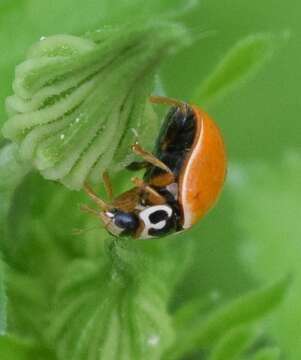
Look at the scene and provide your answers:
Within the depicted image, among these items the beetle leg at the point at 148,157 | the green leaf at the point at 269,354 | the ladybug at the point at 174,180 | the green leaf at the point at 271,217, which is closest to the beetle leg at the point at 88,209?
the ladybug at the point at 174,180

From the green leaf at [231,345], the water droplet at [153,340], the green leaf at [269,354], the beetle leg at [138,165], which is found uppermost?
the beetle leg at [138,165]

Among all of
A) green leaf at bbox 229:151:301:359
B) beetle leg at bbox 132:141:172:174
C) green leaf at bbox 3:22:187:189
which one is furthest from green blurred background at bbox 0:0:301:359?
beetle leg at bbox 132:141:172:174

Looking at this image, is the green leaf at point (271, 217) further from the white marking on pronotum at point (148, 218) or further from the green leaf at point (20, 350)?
the green leaf at point (20, 350)

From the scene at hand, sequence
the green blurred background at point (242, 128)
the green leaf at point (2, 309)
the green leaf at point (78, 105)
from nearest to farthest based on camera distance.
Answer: the green leaf at point (78, 105) → the green leaf at point (2, 309) → the green blurred background at point (242, 128)

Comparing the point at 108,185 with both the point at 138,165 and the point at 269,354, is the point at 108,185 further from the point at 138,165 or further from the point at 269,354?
the point at 269,354

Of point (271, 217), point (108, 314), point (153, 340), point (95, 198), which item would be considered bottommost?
point (271, 217)

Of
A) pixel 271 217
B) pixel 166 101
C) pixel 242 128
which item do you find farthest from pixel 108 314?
pixel 242 128
